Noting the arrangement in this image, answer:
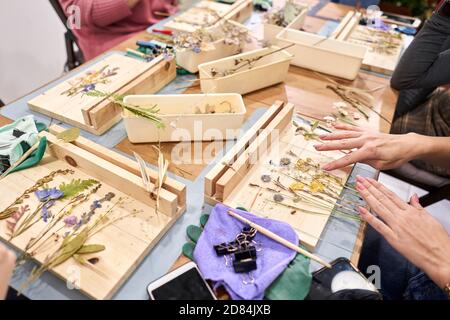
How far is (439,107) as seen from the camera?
1631 millimetres

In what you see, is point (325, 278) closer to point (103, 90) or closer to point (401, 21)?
point (103, 90)

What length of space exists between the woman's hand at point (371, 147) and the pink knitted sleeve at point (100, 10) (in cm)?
140

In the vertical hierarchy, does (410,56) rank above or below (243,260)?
above

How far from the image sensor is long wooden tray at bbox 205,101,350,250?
966 mm

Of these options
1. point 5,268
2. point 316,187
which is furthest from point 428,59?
point 5,268

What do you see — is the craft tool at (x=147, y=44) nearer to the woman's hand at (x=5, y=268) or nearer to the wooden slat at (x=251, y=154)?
the wooden slat at (x=251, y=154)

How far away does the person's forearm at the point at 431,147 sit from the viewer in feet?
3.78

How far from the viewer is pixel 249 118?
1363 mm

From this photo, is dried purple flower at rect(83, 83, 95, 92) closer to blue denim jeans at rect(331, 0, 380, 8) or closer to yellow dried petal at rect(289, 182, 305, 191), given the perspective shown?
yellow dried petal at rect(289, 182, 305, 191)

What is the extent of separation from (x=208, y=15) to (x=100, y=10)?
24.0 inches

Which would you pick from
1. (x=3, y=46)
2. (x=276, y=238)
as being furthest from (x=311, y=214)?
(x=3, y=46)

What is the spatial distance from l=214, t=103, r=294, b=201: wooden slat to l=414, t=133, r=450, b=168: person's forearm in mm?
445
